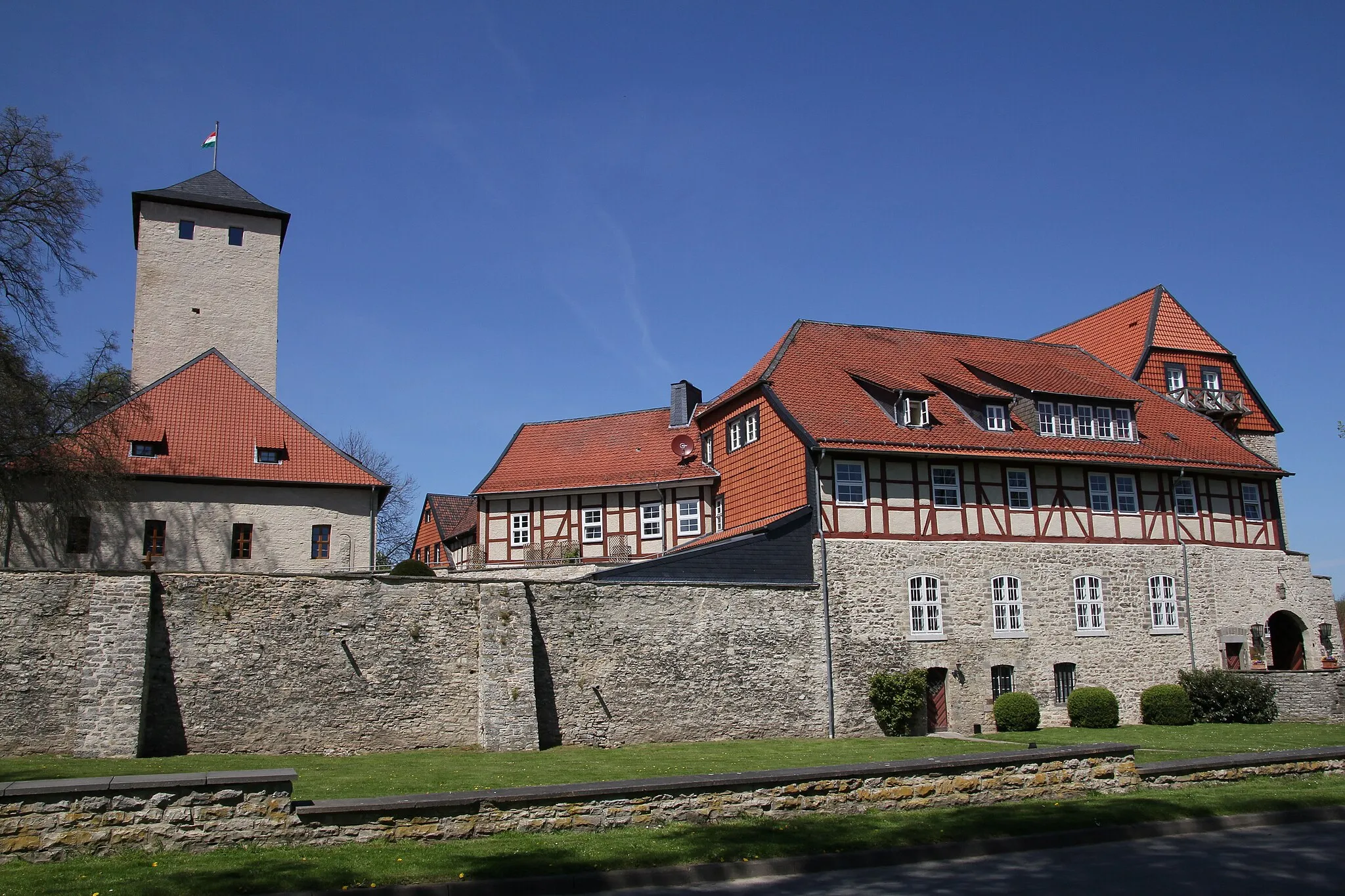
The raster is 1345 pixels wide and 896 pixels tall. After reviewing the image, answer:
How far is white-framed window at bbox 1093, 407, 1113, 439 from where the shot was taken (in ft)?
101

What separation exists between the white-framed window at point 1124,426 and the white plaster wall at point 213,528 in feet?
72.5

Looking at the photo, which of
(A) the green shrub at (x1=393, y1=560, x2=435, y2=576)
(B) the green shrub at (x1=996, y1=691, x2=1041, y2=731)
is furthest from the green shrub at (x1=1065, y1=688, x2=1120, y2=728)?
(A) the green shrub at (x1=393, y1=560, x2=435, y2=576)

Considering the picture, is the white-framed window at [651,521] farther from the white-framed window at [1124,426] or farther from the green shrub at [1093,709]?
the white-framed window at [1124,426]

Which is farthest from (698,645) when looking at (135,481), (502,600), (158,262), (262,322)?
(158,262)

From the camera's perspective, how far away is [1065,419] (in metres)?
30.5

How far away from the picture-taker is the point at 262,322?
39.3 m

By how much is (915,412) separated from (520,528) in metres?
14.9

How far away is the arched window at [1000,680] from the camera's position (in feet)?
88.1

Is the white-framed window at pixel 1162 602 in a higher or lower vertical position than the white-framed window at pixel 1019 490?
lower

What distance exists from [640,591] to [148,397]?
1695 centimetres

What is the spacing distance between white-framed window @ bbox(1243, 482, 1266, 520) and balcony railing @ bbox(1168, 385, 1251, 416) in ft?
16.2

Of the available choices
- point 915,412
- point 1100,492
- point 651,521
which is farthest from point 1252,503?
point 651,521

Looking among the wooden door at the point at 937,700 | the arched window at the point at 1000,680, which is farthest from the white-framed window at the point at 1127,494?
the wooden door at the point at 937,700

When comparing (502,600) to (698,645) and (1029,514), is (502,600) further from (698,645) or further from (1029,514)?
(1029,514)
